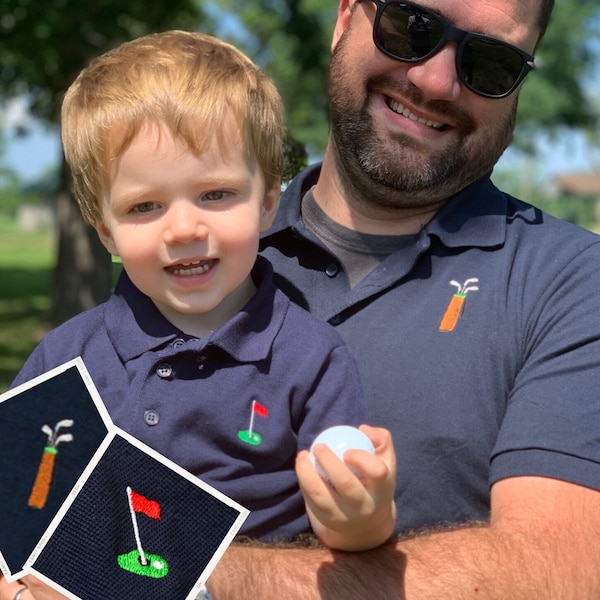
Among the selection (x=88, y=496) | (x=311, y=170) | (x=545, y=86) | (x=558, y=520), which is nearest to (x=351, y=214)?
(x=311, y=170)

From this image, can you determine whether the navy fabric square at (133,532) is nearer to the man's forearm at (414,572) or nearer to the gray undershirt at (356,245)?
the man's forearm at (414,572)

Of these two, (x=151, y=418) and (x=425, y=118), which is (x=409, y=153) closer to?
(x=425, y=118)

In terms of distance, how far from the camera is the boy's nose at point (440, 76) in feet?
9.37

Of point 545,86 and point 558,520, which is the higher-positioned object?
point 558,520

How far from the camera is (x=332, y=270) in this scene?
9.40 ft

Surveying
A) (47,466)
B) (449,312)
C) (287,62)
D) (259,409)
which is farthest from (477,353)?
(287,62)

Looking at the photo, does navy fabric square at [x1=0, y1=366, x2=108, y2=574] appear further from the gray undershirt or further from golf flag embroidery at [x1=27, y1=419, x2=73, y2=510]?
the gray undershirt

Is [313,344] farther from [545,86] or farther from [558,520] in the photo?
[545,86]

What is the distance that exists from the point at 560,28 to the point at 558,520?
114ft

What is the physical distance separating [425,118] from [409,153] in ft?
0.38

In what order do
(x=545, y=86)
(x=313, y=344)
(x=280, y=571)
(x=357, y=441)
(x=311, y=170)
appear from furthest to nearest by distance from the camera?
(x=545, y=86) < (x=311, y=170) < (x=313, y=344) < (x=280, y=571) < (x=357, y=441)

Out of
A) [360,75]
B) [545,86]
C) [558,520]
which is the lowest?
[545,86]

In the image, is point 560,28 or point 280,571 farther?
point 560,28

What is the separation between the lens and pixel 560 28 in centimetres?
3441
